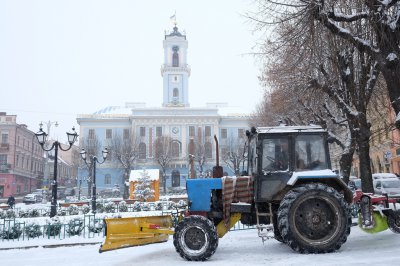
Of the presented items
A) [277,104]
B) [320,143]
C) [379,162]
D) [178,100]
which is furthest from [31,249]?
[178,100]

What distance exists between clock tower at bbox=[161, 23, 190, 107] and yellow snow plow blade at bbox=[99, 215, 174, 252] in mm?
59324

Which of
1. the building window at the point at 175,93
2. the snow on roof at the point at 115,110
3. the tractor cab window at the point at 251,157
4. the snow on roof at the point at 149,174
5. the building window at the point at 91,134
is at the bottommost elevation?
the tractor cab window at the point at 251,157

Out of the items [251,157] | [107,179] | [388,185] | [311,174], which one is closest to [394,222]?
[311,174]

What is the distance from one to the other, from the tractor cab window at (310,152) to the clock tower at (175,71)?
2347 inches

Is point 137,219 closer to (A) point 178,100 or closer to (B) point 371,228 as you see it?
(B) point 371,228

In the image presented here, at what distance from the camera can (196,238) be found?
827cm

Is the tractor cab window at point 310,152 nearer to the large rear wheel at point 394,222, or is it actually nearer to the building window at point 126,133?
the large rear wheel at point 394,222

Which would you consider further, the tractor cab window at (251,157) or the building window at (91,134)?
the building window at (91,134)

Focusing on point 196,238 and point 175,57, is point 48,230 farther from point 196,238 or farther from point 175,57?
point 175,57

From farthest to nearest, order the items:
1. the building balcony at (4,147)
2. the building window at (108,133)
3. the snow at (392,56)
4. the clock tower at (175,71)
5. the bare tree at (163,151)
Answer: the clock tower at (175,71), the building window at (108,133), the building balcony at (4,147), the bare tree at (163,151), the snow at (392,56)

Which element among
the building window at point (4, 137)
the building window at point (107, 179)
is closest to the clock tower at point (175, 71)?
the building window at point (107, 179)

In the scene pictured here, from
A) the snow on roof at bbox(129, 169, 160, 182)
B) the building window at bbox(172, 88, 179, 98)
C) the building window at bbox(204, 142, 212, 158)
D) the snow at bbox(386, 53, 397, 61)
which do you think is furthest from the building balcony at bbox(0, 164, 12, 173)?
the snow at bbox(386, 53, 397, 61)

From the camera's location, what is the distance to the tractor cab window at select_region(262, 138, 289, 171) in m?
8.39

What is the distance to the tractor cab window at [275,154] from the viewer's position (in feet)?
27.5
